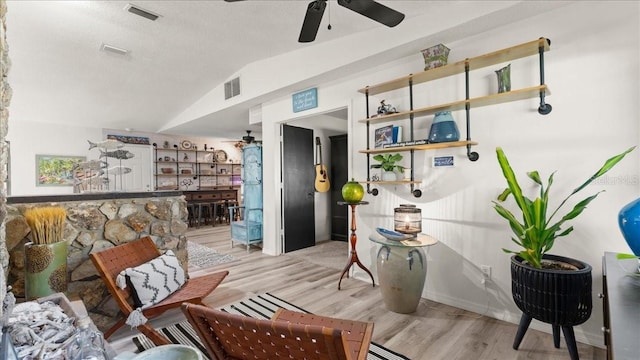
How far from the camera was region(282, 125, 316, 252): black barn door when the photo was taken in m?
4.47

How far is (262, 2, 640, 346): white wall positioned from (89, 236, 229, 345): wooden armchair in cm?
194

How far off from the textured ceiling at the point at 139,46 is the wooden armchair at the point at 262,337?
8.50 ft

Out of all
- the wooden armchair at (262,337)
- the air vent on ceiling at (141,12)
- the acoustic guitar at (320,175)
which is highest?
the air vent on ceiling at (141,12)

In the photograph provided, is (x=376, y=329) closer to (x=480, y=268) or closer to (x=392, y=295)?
(x=392, y=295)

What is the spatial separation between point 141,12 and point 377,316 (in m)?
3.68

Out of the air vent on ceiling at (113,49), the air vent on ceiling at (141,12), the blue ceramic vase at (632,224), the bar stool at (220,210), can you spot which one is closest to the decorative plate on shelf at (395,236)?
the blue ceramic vase at (632,224)

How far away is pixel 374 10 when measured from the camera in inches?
74.3

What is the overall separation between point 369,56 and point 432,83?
2.21 feet

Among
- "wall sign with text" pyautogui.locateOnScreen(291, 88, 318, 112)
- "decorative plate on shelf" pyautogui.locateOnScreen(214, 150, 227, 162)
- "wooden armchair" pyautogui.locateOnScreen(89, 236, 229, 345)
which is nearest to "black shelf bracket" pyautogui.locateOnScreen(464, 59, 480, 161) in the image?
"wall sign with text" pyautogui.locateOnScreen(291, 88, 318, 112)

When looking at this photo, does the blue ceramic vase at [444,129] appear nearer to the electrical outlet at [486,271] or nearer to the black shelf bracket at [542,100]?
the black shelf bracket at [542,100]

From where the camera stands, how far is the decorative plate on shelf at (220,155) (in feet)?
27.2

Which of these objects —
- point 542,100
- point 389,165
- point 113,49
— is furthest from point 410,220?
point 113,49

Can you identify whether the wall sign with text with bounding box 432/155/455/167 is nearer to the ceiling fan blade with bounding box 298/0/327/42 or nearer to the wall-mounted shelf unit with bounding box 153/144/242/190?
the ceiling fan blade with bounding box 298/0/327/42

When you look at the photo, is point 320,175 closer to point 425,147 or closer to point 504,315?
point 425,147
